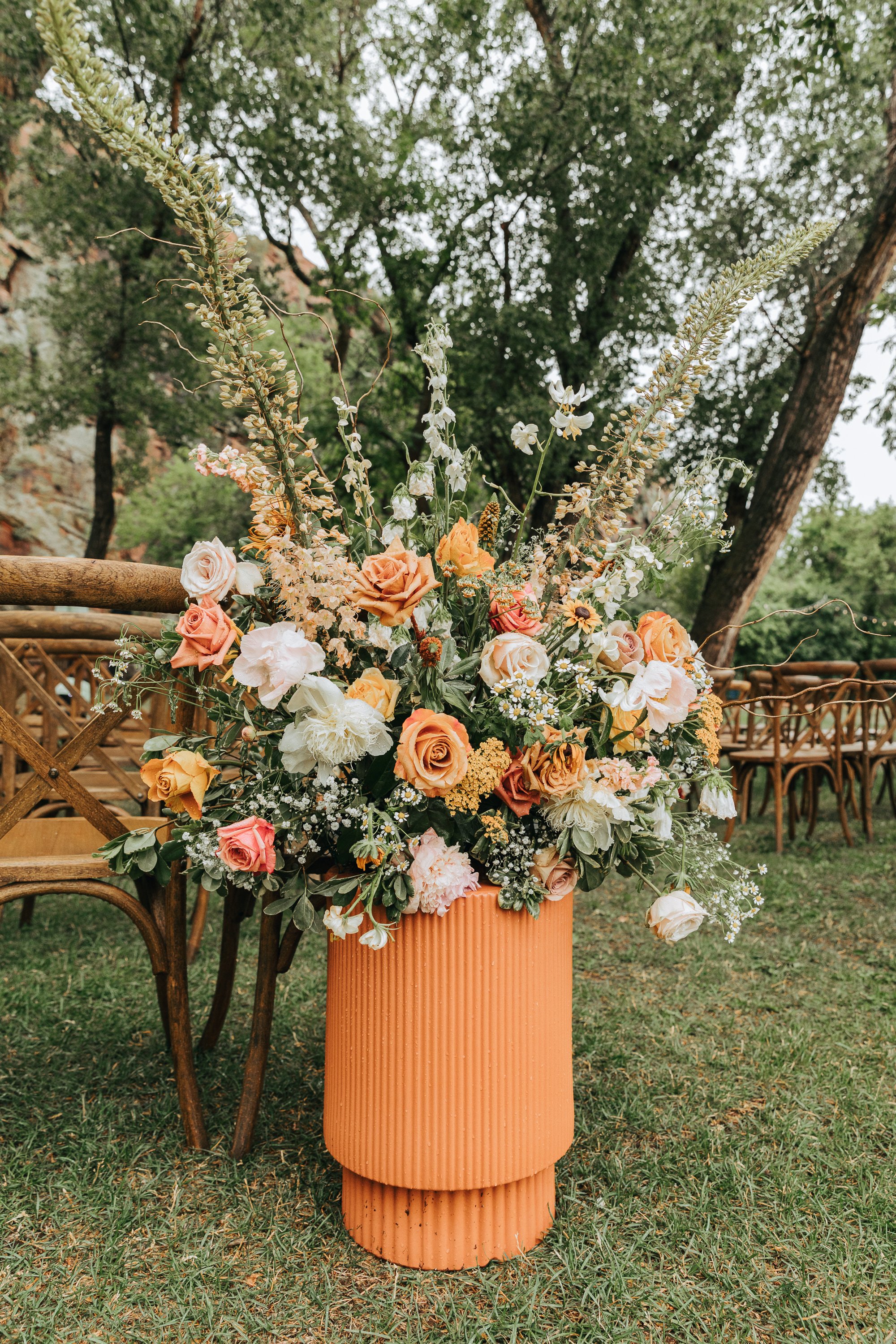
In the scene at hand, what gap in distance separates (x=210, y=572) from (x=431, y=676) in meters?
0.44

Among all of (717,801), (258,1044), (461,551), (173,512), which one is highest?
(173,512)

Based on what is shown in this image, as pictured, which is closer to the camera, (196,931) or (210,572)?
(210,572)

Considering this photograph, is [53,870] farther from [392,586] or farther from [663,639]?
[663,639]

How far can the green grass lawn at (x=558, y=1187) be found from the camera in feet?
4.85

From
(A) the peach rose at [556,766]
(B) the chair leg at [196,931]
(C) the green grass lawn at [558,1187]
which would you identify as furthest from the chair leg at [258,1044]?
(B) the chair leg at [196,931]

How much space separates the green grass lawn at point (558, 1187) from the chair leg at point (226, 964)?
0.09 m

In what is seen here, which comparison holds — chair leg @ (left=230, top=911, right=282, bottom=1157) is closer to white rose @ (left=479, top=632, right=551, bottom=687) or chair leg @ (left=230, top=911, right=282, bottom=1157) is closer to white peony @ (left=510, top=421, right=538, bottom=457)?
white rose @ (left=479, top=632, right=551, bottom=687)

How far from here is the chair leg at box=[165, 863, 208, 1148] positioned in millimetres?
1882

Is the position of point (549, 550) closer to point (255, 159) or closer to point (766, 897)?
point (766, 897)

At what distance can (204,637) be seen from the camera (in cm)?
147

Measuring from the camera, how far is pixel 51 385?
949 cm

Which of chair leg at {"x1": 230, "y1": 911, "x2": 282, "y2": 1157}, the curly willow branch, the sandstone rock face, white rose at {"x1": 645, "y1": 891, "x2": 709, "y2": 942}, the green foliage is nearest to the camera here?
the curly willow branch

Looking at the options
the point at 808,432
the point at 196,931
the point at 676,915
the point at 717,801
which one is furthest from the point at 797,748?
the point at 676,915

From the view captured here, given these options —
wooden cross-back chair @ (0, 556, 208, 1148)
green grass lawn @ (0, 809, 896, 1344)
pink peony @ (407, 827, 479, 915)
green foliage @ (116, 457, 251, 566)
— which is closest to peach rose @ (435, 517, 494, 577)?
pink peony @ (407, 827, 479, 915)
